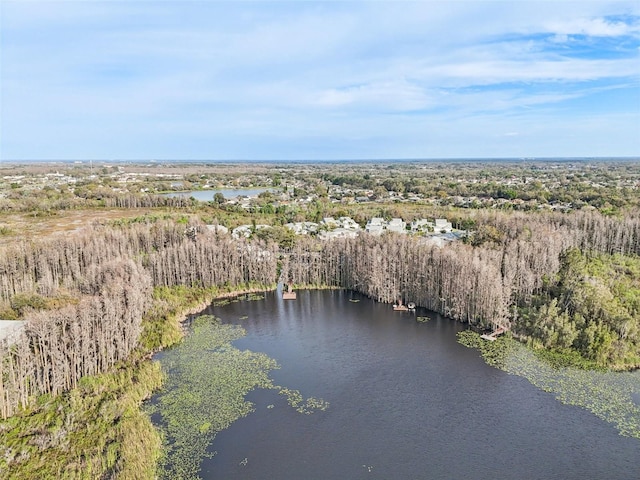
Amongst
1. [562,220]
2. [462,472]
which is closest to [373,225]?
[562,220]

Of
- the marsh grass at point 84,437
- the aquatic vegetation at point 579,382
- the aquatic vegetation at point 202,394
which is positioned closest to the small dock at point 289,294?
the aquatic vegetation at point 202,394

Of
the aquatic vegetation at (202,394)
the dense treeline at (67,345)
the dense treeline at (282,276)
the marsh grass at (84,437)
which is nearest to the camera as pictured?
the marsh grass at (84,437)

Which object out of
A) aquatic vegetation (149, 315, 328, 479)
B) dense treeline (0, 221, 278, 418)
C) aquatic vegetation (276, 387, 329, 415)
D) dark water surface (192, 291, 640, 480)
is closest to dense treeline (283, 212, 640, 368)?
dark water surface (192, 291, 640, 480)

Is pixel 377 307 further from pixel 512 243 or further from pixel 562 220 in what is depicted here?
pixel 562 220

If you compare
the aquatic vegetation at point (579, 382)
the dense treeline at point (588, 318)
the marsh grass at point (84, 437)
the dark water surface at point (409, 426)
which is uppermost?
the dense treeline at point (588, 318)

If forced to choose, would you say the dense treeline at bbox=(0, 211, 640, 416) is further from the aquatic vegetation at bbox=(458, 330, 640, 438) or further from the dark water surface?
the dark water surface

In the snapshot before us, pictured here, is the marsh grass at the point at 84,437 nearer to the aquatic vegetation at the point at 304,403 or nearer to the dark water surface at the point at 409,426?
the dark water surface at the point at 409,426
